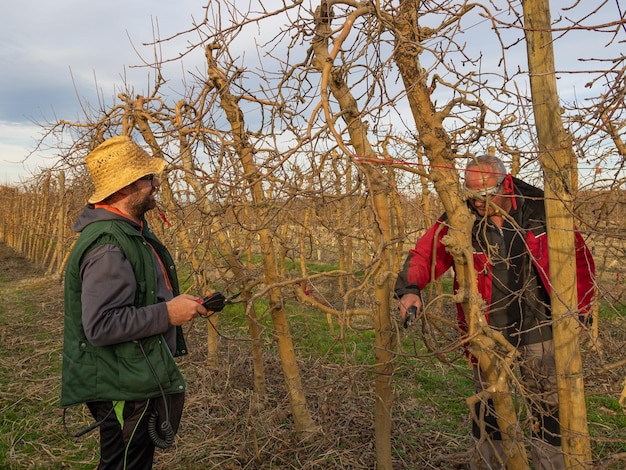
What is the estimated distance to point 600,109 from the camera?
1.57 m

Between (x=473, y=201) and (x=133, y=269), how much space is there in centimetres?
173

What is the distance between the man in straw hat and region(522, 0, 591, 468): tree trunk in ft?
4.83

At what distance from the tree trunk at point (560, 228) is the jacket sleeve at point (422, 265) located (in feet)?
2.05

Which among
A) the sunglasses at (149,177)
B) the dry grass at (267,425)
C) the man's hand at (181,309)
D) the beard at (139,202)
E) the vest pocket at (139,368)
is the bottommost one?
the dry grass at (267,425)

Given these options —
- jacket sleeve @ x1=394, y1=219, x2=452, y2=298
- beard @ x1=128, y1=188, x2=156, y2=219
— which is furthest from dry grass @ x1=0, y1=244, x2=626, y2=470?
beard @ x1=128, y1=188, x2=156, y2=219

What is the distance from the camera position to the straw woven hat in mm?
2035

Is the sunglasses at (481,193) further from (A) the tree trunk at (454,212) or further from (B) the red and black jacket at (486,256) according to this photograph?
(B) the red and black jacket at (486,256)

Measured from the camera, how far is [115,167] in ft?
6.73

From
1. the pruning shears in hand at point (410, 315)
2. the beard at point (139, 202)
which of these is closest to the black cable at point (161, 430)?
the beard at point (139, 202)

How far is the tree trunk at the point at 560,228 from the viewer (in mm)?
1733

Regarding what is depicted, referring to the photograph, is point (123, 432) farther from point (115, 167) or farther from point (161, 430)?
point (115, 167)

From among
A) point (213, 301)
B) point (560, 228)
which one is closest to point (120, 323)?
point (213, 301)

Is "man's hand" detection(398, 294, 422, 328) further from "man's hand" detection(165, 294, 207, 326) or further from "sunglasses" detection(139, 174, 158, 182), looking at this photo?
"sunglasses" detection(139, 174, 158, 182)

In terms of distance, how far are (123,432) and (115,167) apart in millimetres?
1123
